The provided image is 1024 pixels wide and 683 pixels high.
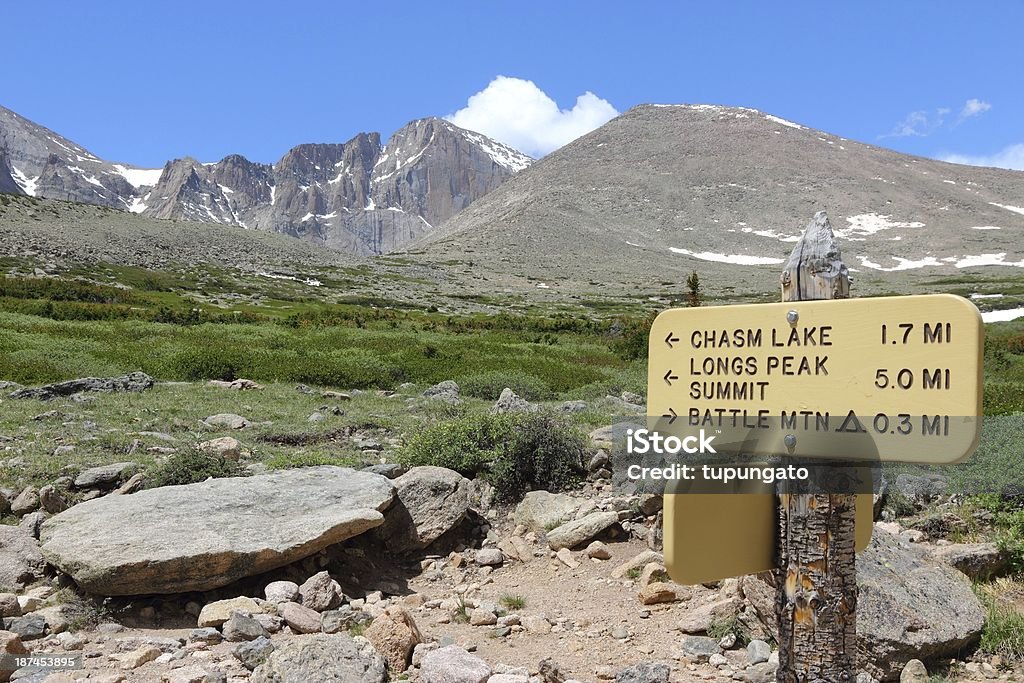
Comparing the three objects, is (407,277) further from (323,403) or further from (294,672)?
(294,672)

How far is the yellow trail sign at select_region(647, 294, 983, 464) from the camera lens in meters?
2.49

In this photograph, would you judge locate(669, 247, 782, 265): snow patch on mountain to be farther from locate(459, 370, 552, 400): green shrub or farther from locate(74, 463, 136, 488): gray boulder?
locate(74, 463, 136, 488): gray boulder

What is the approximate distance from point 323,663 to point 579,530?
3257 mm

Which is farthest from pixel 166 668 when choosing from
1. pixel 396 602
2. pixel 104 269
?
pixel 104 269

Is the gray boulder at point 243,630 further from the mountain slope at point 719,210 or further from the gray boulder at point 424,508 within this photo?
the mountain slope at point 719,210

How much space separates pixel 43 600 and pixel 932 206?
152m

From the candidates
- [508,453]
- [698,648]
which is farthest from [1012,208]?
[698,648]

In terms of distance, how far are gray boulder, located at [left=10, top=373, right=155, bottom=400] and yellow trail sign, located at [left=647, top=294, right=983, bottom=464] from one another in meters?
12.5

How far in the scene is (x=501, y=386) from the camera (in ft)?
52.1

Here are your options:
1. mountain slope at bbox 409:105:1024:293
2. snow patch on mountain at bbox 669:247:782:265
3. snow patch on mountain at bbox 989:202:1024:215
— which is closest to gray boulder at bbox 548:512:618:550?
mountain slope at bbox 409:105:1024:293

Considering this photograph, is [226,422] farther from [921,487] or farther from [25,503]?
[921,487]

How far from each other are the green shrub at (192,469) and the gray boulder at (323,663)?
348 cm

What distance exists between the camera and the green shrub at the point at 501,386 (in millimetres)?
15609

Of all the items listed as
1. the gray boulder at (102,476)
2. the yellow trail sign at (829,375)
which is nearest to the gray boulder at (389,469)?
the gray boulder at (102,476)
